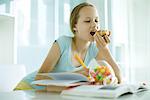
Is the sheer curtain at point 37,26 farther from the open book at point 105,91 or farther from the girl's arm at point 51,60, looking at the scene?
the open book at point 105,91

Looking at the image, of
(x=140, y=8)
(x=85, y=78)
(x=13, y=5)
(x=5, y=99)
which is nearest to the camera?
(x=5, y=99)

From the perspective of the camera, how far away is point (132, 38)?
117 inches

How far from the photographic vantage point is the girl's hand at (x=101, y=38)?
1587mm

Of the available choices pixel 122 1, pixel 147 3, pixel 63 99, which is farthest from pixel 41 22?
pixel 63 99

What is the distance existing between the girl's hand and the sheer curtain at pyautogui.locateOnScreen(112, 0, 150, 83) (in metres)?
1.27

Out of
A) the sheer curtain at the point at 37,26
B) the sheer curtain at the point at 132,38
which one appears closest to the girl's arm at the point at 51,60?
the sheer curtain at the point at 37,26

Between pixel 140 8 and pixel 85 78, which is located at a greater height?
pixel 140 8

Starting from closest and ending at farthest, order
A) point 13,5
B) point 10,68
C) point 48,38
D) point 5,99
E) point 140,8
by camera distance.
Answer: point 5,99
point 10,68
point 13,5
point 48,38
point 140,8

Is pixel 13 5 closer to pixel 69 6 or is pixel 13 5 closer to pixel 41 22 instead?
pixel 41 22

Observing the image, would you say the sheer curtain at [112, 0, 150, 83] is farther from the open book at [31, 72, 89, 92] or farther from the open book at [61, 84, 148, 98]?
the open book at [61, 84, 148, 98]

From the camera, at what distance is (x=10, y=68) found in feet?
5.63

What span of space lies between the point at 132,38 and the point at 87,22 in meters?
1.50

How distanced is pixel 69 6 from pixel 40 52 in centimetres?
71

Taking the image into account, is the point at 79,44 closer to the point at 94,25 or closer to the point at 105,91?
the point at 94,25
